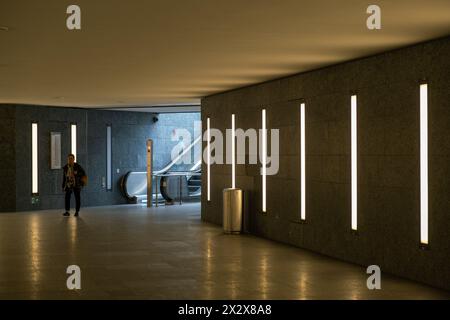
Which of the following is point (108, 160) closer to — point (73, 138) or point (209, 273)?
point (73, 138)

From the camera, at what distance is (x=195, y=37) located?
27.5 ft

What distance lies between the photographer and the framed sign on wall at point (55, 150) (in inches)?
838

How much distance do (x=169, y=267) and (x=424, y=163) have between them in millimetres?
3909

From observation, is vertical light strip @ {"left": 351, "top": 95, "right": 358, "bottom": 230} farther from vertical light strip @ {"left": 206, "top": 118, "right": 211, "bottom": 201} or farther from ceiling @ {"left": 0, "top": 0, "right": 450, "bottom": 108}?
vertical light strip @ {"left": 206, "top": 118, "right": 211, "bottom": 201}

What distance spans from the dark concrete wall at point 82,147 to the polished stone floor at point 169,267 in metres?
4.56

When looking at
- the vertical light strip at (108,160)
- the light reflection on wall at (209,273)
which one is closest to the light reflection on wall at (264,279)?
the light reflection on wall at (209,273)

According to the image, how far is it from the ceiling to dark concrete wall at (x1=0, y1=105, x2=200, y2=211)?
6.83m

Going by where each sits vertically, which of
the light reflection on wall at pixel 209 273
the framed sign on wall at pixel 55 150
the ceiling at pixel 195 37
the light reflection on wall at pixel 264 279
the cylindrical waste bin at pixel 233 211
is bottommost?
the light reflection on wall at pixel 264 279

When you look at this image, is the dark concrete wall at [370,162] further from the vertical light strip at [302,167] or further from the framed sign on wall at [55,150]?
the framed sign on wall at [55,150]

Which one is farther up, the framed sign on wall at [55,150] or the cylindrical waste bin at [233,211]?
the framed sign on wall at [55,150]

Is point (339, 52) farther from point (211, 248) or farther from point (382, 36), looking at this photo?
point (211, 248)

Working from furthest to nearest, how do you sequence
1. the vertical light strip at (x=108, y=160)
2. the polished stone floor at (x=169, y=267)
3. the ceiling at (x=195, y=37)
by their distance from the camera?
1. the vertical light strip at (x=108, y=160)
2. the polished stone floor at (x=169, y=267)
3. the ceiling at (x=195, y=37)

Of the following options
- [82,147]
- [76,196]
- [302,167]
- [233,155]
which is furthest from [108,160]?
[302,167]

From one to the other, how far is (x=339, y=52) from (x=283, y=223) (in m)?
4.43
